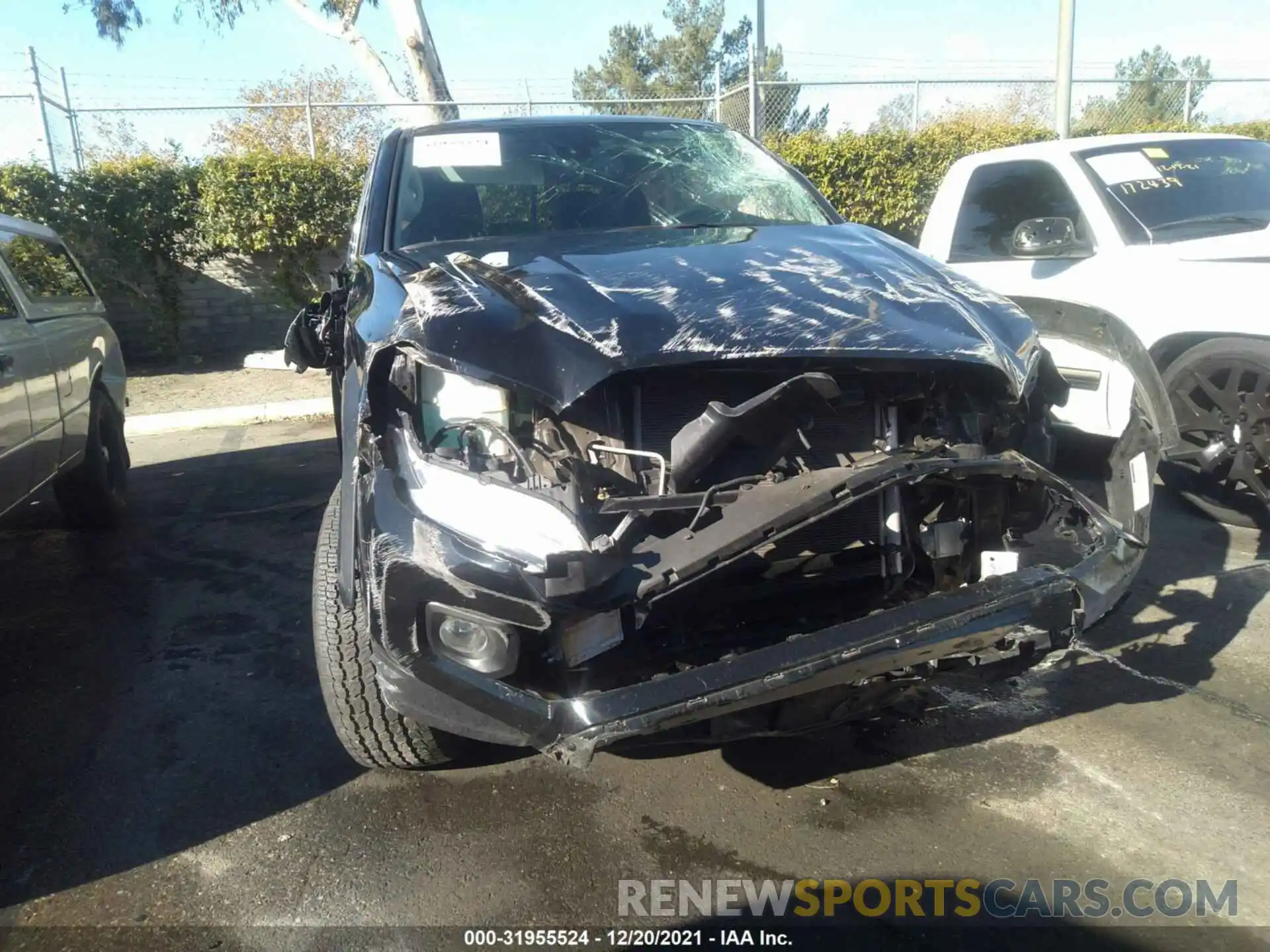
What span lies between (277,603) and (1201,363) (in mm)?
4353

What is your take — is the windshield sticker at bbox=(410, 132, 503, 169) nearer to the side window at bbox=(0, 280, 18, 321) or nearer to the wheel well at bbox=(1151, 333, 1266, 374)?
the side window at bbox=(0, 280, 18, 321)

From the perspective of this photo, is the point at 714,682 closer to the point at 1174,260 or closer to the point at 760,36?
the point at 1174,260

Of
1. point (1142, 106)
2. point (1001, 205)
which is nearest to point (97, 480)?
point (1001, 205)

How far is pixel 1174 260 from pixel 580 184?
9.13 ft

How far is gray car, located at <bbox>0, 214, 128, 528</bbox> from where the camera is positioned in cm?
429

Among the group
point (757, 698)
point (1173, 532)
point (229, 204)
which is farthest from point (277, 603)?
point (229, 204)

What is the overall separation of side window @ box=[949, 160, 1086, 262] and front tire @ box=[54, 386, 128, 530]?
5.05 meters

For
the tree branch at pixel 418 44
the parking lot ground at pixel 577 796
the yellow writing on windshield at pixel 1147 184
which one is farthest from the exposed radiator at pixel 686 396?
the tree branch at pixel 418 44

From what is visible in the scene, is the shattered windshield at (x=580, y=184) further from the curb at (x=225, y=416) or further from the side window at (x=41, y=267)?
the curb at (x=225, y=416)

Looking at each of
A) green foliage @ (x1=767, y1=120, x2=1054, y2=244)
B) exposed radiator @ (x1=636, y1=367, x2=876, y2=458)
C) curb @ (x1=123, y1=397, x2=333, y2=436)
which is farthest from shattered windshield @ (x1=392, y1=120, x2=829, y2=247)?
green foliage @ (x1=767, y1=120, x2=1054, y2=244)

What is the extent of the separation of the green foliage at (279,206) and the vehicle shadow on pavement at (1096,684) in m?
8.98

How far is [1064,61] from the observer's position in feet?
33.0

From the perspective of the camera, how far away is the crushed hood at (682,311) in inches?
91.0

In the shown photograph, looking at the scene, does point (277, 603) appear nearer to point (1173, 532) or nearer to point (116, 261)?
point (1173, 532)
